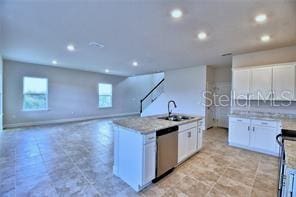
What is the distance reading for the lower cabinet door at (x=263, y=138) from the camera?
3760 mm

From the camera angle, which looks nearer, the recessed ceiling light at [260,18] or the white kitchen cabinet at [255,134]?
the recessed ceiling light at [260,18]

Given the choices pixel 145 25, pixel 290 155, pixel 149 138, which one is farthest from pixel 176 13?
pixel 290 155

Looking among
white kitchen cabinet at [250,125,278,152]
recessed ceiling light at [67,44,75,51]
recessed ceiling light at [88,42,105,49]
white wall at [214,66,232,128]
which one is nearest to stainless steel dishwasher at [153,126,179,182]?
white kitchen cabinet at [250,125,278,152]

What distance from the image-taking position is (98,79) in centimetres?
926

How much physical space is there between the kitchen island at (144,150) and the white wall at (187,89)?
12.8 ft

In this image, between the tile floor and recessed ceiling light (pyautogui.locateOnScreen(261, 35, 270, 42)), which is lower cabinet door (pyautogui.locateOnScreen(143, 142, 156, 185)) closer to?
the tile floor

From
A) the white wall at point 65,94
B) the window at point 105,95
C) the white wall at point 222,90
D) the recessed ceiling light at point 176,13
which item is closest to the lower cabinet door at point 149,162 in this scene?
the recessed ceiling light at point 176,13

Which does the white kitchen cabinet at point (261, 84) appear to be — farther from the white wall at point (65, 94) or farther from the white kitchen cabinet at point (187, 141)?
the white wall at point (65, 94)

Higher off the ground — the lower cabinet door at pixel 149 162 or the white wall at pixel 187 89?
the white wall at pixel 187 89

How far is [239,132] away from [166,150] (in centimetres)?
266

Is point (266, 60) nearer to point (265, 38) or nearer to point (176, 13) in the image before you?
point (265, 38)

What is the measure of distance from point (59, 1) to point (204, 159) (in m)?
3.95

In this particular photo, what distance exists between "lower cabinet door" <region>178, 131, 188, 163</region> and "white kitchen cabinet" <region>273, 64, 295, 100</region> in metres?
2.62

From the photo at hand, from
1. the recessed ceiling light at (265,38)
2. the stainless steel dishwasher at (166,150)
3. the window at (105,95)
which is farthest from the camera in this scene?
the window at (105,95)
